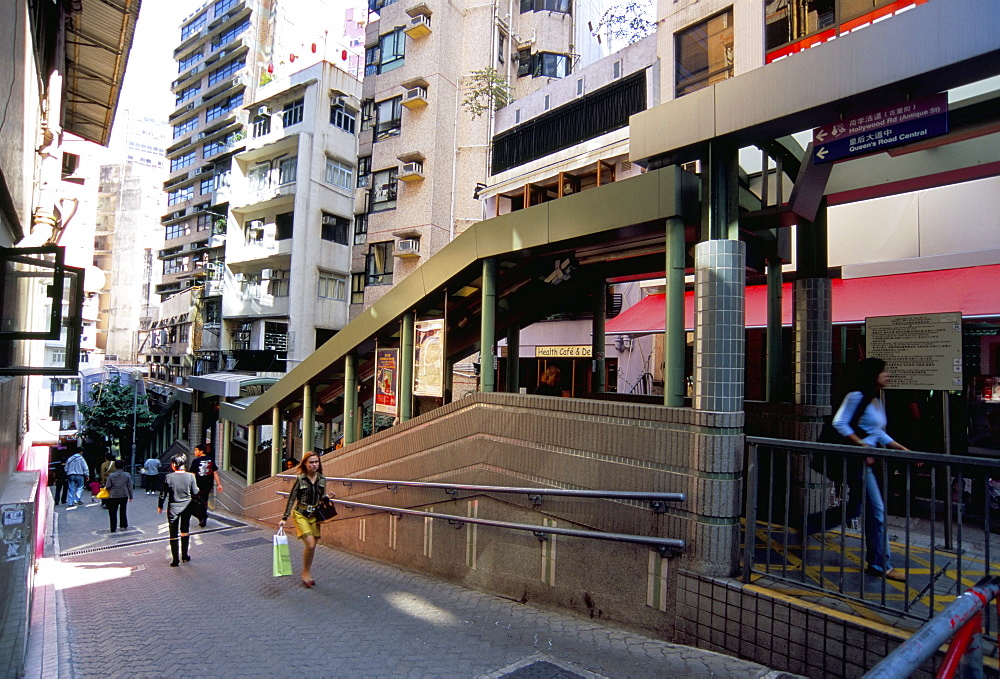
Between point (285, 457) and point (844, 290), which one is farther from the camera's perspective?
point (285, 457)

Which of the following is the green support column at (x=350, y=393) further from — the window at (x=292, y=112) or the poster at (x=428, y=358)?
the window at (x=292, y=112)

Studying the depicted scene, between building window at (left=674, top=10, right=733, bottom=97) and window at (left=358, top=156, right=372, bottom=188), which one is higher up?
window at (left=358, top=156, right=372, bottom=188)

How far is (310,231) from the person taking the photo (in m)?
27.1

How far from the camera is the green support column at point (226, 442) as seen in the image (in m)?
14.3

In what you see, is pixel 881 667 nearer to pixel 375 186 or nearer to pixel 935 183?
pixel 935 183

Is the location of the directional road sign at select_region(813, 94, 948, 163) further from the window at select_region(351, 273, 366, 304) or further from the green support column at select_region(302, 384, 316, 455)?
the window at select_region(351, 273, 366, 304)

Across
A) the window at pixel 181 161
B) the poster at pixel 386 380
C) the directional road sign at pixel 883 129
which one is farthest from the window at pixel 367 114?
the directional road sign at pixel 883 129

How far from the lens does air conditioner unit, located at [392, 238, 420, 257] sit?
23.4 meters

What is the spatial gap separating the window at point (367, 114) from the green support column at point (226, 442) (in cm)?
1773

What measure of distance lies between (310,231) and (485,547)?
23.8 m

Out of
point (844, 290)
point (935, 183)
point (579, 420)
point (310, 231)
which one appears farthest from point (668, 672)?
point (310, 231)

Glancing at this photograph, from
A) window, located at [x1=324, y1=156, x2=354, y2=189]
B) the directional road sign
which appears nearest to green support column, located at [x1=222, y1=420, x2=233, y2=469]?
the directional road sign

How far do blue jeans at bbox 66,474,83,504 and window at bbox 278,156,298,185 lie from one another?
49.3 feet

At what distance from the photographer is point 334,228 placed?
2833 centimetres
